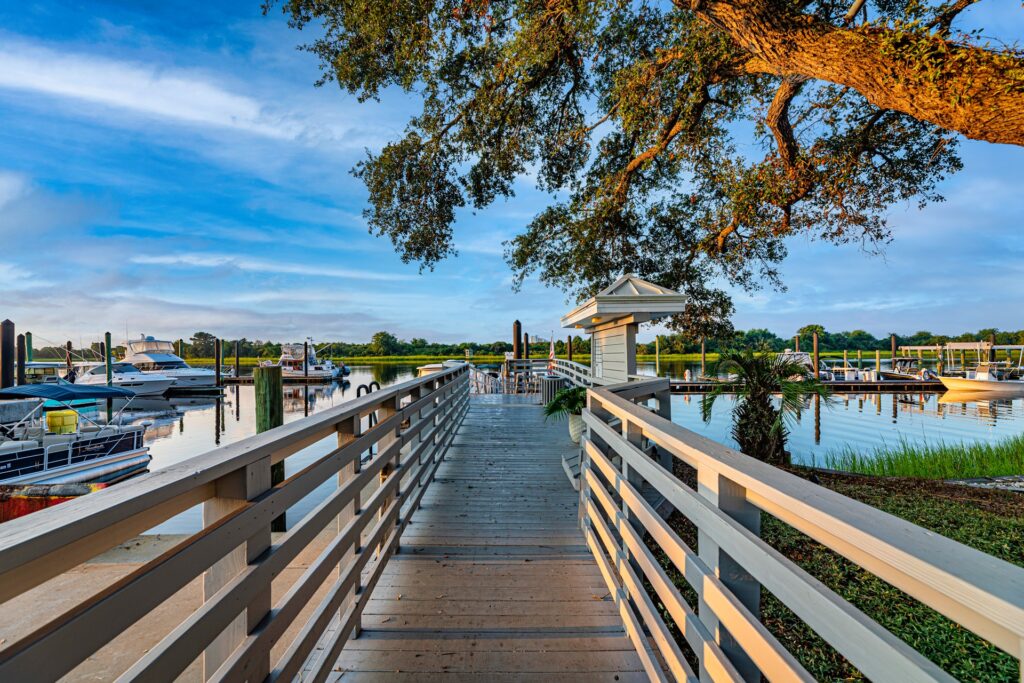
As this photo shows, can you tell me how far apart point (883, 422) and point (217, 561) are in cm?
2046

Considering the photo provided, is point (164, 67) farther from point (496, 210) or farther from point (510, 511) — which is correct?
point (510, 511)

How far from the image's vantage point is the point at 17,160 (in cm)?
1180

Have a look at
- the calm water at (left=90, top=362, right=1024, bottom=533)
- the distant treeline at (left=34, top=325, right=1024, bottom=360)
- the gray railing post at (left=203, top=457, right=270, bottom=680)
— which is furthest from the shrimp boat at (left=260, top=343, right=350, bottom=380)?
the gray railing post at (left=203, top=457, right=270, bottom=680)

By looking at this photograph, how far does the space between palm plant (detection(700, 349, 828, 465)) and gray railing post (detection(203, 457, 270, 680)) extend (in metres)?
6.80

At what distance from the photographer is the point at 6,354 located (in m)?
14.6

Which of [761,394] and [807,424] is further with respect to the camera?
[807,424]

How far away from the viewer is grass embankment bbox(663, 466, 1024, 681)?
291cm

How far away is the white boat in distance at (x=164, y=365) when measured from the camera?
1209 inches

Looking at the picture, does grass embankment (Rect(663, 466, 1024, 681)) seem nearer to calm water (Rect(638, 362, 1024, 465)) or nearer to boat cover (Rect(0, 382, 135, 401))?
calm water (Rect(638, 362, 1024, 465))

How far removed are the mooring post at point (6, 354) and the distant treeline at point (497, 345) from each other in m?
23.1

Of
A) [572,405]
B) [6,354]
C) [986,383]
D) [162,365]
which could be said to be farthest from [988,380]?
[162,365]

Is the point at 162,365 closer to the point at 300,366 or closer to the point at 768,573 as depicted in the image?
the point at 300,366

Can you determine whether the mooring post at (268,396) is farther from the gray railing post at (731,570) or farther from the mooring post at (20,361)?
the mooring post at (20,361)

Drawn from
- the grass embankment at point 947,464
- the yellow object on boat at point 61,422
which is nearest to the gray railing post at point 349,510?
the grass embankment at point 947,464
